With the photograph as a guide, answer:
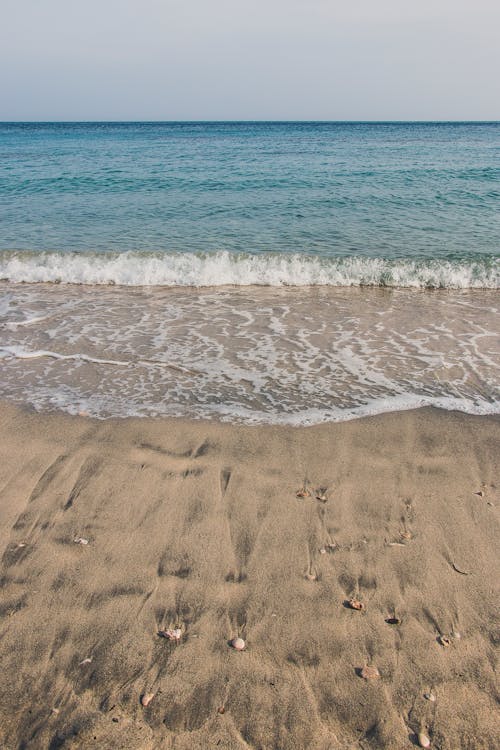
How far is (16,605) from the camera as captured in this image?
271 cm

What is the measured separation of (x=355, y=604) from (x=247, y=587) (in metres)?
0.59

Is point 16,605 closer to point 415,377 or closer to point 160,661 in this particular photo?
point 160,661

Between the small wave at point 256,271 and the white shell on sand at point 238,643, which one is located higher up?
the small wave at point 256,271

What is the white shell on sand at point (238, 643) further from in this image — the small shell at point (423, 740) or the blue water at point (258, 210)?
the blue water at point (258, 210)

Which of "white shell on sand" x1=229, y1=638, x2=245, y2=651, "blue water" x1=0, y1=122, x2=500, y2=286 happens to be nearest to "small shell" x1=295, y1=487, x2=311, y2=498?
"white shell on sand" x1=229, y1=638, x2=245, y2=651

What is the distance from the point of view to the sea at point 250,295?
511 cm

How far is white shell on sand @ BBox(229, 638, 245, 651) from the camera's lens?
8.14ft

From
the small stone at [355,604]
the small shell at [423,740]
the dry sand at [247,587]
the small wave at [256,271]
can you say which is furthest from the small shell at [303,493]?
the small wave at [256,271]

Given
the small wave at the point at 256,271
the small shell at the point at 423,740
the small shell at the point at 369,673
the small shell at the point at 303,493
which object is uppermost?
the small wave at the point at 256,271

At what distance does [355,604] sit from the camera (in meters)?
2.72

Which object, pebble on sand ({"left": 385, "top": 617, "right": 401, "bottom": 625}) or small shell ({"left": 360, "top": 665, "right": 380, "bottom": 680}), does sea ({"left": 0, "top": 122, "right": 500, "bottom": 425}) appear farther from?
small shell ({"left": 360, "top": 665, "right": 380, "bottom": 680})

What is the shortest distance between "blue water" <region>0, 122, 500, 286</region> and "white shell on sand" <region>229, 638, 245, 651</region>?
24.7 feet

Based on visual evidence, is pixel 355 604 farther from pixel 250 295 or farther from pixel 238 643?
pixel 250 295

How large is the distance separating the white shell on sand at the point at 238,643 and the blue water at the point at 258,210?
24.7ft
